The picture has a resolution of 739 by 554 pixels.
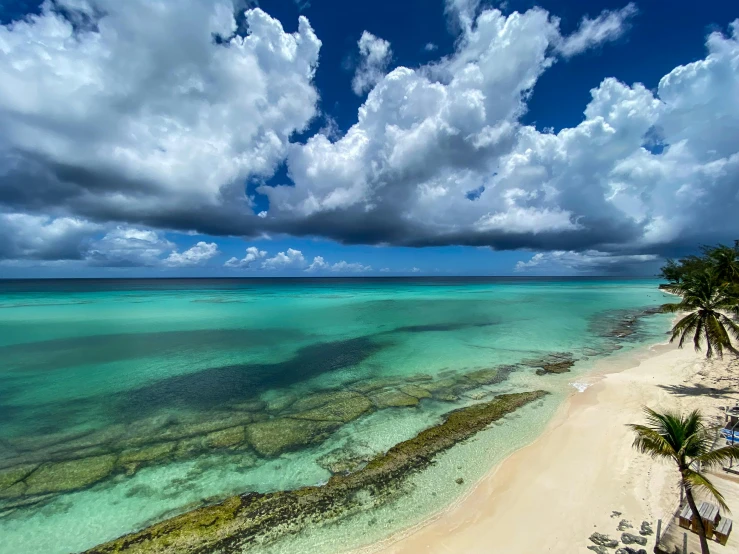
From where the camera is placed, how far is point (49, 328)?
4303 cm

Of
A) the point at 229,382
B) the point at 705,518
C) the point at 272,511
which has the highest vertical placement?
the point at 705,518

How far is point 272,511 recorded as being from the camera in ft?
33.3

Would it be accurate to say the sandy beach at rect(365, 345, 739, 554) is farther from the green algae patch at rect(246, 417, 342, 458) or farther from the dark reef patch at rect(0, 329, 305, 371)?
the dark reef patch at rect(0, 329, 305, 371)

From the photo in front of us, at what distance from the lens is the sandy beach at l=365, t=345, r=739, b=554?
29.3 feet

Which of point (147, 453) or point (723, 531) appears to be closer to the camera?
point (723, 531)

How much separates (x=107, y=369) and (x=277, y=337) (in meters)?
15.1

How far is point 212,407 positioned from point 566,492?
16.6 metres

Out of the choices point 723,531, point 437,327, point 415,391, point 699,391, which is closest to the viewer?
point 723,531

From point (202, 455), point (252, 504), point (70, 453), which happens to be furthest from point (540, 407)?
point (70, 453)

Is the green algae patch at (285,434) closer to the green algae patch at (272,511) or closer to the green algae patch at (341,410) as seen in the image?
the green algae patch at (341,410)

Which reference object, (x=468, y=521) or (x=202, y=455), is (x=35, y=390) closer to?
(x=202, y=455)

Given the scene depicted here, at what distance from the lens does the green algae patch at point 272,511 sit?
898 centimetres

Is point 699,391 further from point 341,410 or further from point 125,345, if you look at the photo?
point 125,345

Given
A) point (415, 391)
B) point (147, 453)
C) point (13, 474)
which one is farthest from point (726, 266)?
point (13, 474)
